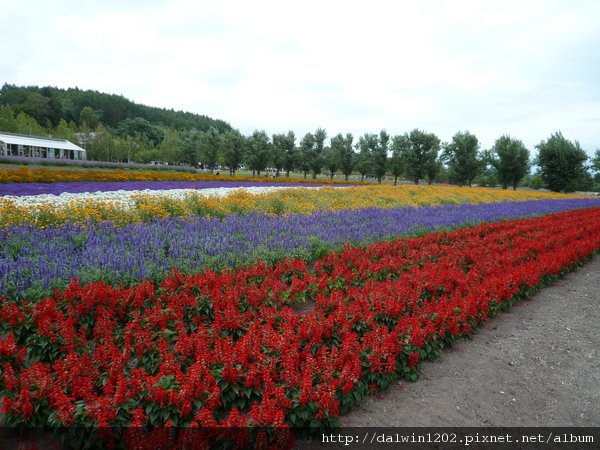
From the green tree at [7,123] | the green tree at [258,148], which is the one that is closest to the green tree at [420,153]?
the green tree at [258,148]

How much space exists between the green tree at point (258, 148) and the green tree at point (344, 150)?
385 inches

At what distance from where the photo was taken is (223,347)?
11.7 ft

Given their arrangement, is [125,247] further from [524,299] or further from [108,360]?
[524,299]

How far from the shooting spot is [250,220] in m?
9.99

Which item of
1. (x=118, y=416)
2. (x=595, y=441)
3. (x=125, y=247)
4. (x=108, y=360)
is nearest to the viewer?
(x=118, y=416)

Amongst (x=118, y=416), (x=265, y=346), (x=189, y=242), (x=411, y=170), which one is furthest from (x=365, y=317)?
(x=411, y=170)

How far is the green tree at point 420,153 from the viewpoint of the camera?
46.0 meters

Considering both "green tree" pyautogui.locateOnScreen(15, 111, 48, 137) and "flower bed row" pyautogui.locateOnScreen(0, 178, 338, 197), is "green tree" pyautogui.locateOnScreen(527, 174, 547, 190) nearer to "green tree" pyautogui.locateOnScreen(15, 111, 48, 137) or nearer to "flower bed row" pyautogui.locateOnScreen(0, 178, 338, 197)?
"flower bed row" pyautogui.locateOnScreen(0, 178, 338, 197)

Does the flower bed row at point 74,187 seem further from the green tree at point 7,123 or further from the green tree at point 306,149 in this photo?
the green tree at point 7,123

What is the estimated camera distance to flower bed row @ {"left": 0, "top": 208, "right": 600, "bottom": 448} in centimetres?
267

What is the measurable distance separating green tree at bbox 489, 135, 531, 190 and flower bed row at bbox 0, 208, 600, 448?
5006cm

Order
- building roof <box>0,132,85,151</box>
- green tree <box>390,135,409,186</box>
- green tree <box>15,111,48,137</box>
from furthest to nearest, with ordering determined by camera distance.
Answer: green tree <box>15,111,48,137</box> → green tree <box>390,135,409,186</box> → building roof <box>0,132,85,151</box>

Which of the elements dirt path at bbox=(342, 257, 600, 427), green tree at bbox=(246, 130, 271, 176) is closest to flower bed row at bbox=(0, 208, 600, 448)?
dirt path at bbox=(342, 257, 600, 427)

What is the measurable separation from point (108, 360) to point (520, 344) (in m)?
5.38
